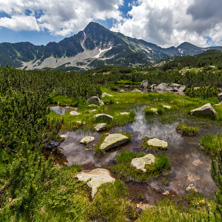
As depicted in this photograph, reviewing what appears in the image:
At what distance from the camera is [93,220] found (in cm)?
544

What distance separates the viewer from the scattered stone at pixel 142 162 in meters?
9.46

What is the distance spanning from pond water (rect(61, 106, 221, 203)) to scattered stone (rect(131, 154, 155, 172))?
1294mm

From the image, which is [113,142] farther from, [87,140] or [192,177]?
[192,177]

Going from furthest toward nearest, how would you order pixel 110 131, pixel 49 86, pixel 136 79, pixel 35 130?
pixel 136 79 < pixel 49 86 < pixel 110 131 < pixel 35 130

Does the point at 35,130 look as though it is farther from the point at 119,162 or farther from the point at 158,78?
the point at 158,78

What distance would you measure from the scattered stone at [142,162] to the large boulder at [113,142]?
9.33 ft

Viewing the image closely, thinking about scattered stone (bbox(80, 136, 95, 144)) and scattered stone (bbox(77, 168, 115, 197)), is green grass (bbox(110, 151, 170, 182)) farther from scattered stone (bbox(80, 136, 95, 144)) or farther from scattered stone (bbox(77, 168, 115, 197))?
scattered stone (bbox(80, 136, 95, 144))

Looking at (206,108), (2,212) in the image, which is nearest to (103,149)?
(2,212)

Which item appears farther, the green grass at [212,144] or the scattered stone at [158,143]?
the scattered stone at [158,143]

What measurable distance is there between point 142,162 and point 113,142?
12.0ft

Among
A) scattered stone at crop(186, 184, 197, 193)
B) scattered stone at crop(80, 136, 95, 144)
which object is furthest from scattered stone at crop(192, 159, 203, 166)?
scattered stone at crop(80, 136, 95, 144)

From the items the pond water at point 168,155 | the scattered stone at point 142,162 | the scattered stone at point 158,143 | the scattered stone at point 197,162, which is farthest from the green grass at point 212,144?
the scattered stone at point 142,162

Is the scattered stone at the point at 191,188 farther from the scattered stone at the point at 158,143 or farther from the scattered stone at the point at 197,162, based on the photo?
the scattered stone at the point at 158,143

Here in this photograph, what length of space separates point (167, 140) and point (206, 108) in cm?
1108
